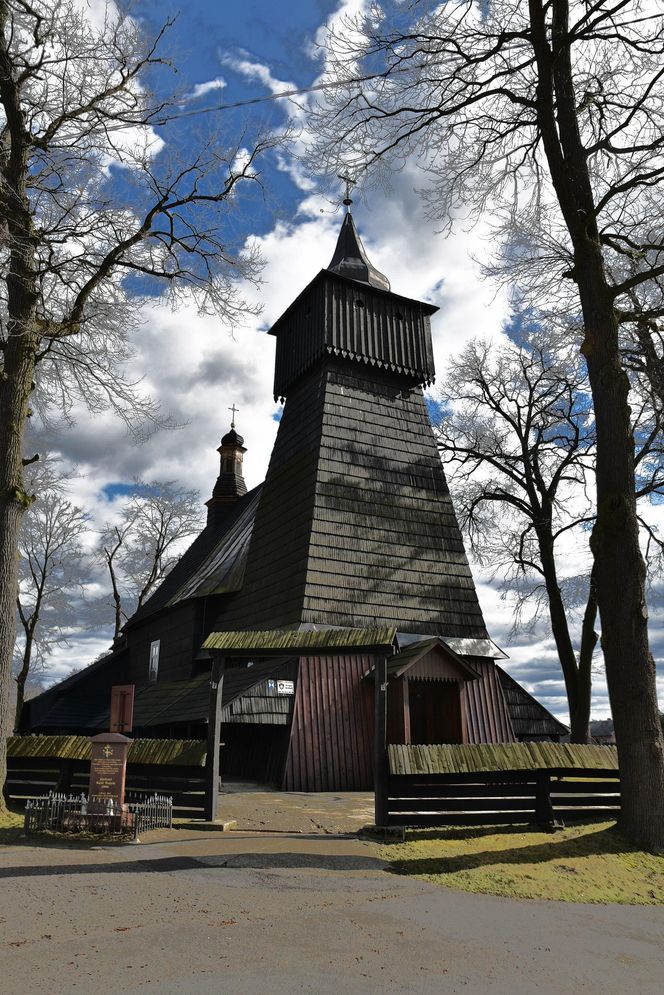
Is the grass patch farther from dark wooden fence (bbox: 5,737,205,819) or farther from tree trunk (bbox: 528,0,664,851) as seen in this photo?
dark wooden fence (bbox: 5,737,205,819)

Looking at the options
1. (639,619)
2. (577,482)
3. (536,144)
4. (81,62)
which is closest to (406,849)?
(639,619)

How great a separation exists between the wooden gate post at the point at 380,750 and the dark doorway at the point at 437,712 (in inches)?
285

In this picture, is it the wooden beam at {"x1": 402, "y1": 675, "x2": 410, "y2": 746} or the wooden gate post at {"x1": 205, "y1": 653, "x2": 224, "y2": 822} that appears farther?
the wooden beam at {"x1": 402, "y1": 675, "x2": 410, "y2": 746}

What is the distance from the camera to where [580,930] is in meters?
6.25

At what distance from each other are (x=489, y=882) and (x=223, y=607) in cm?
1584

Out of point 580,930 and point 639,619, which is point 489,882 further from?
point 639,619

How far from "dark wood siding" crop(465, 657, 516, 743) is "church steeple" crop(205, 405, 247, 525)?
17.8 meters

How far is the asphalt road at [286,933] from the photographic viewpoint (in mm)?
4633

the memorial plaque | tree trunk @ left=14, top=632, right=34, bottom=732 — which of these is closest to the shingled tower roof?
the memorial plaque

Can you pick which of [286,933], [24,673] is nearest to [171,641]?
[24,673]

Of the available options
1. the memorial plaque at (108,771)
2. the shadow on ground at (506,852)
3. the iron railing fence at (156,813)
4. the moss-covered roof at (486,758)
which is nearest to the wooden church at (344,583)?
the iron railing fence at (156,813)

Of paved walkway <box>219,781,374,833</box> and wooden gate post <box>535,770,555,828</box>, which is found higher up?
wooden gate post <box>535,770,555,828</box>

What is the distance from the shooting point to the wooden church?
16781 mm

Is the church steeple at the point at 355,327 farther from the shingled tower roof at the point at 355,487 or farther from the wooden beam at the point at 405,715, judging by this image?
the wooden beam at the point at 405,715
